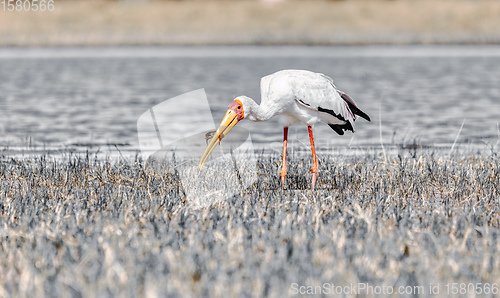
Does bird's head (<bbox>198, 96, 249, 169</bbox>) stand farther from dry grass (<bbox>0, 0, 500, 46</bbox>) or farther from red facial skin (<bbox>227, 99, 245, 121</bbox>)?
dry grass (<bbox>0, 0, 500, 46</bbox>)

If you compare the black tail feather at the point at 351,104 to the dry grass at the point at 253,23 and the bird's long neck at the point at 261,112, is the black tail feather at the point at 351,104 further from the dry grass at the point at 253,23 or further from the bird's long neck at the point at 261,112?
the dry grass at the point at 253,23

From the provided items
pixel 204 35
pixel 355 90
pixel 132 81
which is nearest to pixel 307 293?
pixel 355 90

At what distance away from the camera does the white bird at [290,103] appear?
7233 mm

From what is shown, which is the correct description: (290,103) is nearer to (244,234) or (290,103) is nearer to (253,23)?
(244,234)

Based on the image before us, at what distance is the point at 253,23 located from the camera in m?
57.9

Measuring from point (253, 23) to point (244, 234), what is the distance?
53.2m

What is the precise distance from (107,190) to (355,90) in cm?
1895

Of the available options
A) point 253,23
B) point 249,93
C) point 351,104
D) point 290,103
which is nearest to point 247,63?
point 249,93

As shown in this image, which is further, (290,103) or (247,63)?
(247,63)

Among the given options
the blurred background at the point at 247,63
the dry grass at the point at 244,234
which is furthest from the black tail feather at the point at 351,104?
the blurred background at the point at 247,63

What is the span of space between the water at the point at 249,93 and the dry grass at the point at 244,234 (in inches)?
123

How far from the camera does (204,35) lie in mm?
54844

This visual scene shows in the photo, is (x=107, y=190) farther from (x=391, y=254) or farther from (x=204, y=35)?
(x=204, y=35)

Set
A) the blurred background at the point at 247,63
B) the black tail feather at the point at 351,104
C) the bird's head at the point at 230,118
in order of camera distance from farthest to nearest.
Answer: the blurred background at the point at 247,63 < the black tail feather at the point at 351,104 < the bird's head at the point at 230,118
